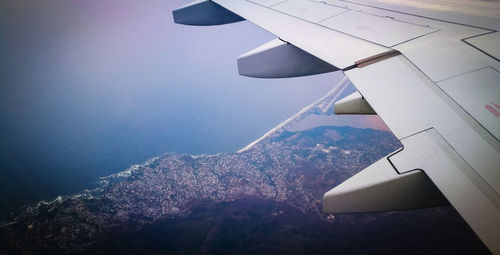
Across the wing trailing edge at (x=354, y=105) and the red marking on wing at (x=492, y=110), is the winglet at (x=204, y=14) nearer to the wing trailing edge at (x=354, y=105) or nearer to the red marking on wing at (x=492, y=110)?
the wing trailing edge at (x=354, y=105)

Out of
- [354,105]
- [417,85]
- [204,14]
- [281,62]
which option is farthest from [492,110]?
[204,14]

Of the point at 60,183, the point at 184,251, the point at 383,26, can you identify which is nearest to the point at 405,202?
the point at 383,26

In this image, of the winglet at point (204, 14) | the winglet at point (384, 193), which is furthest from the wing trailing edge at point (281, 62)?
the winglet at point (204, 14)

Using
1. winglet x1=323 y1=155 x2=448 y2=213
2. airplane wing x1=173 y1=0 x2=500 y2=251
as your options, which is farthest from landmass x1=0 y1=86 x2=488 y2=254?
winglet x1=323 y1=155 x2=448 y2=213

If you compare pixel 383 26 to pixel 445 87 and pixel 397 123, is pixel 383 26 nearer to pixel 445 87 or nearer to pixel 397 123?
pixel 445 87

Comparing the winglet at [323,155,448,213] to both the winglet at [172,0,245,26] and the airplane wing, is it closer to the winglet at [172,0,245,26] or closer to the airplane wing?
the airplane wing

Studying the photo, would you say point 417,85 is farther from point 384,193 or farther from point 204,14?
point 204,14
